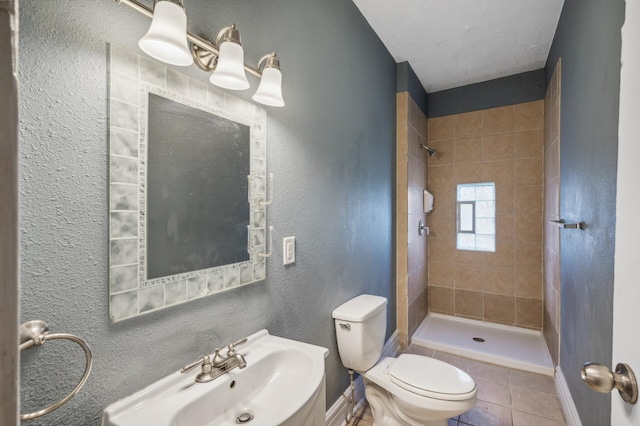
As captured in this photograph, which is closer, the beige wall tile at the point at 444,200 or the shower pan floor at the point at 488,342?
the shower pan floor at the point at 488,342

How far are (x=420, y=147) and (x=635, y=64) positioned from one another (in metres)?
2.56

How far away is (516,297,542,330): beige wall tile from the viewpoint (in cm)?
289

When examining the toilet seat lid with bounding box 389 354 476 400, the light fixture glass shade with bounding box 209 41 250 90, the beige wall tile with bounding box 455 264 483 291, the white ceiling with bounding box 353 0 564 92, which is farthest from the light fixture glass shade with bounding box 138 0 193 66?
the beige wall tile with bounding box 455 264 483 291

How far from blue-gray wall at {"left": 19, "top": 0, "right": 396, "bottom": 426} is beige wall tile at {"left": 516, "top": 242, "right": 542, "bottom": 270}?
1839 millimetres

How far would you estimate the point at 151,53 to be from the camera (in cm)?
82

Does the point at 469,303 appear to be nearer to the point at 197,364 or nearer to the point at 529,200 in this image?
the point at 529,200

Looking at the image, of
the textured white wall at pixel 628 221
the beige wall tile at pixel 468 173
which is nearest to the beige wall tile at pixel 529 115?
the beige wall tile at pixel 468 173

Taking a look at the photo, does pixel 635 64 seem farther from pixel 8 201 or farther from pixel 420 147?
pixel 420 147

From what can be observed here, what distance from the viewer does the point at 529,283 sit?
2.92 meters

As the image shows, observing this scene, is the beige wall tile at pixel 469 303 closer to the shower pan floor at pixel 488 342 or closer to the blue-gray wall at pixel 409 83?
the shower pan floor at pixel 488 342

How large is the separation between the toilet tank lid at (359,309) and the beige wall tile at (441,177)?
1879 mm

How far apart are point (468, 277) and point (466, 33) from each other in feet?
7.48

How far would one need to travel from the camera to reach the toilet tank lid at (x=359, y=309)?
166 centimetres

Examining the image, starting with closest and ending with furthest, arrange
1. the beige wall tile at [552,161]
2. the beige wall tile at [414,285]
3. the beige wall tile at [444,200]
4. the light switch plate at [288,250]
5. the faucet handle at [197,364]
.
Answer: the faucet handle at [197,364], the light switch plate at [288,250], the beige wall tile at [552,161], the beige wall tile at [414,285], the beige wall tile at [444,200]
